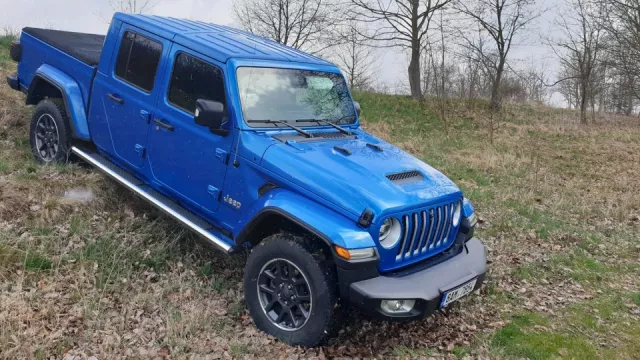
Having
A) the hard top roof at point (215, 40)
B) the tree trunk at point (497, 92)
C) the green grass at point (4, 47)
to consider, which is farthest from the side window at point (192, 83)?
the tree trunk at point (497, 92)

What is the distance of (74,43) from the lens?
21.1ft

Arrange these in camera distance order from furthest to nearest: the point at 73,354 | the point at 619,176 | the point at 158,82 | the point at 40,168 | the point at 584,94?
the point at 584,94
the point at 619,176
the point at 40,168
the point at 158,82
the point at 73,354

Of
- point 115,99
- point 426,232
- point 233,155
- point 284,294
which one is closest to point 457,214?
point 426,232

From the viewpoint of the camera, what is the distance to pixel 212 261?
17.1 feet

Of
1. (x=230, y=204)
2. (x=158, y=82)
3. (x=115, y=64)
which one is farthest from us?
(x=115, y=64)

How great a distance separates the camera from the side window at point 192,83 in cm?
453

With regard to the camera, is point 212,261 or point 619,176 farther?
point 619,176

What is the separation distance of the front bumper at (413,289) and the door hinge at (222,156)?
1.58 metres

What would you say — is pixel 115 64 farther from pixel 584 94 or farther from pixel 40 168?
pixel 584 94

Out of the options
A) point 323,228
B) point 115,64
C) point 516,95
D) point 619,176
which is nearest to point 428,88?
point 516,95

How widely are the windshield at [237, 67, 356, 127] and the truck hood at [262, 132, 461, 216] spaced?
1.42 feet

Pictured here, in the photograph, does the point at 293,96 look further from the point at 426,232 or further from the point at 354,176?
the point at 426,232

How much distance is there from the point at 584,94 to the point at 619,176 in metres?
10.4

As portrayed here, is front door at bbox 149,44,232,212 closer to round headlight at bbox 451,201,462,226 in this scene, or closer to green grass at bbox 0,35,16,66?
round headlight at bbox 451,201,462,226
